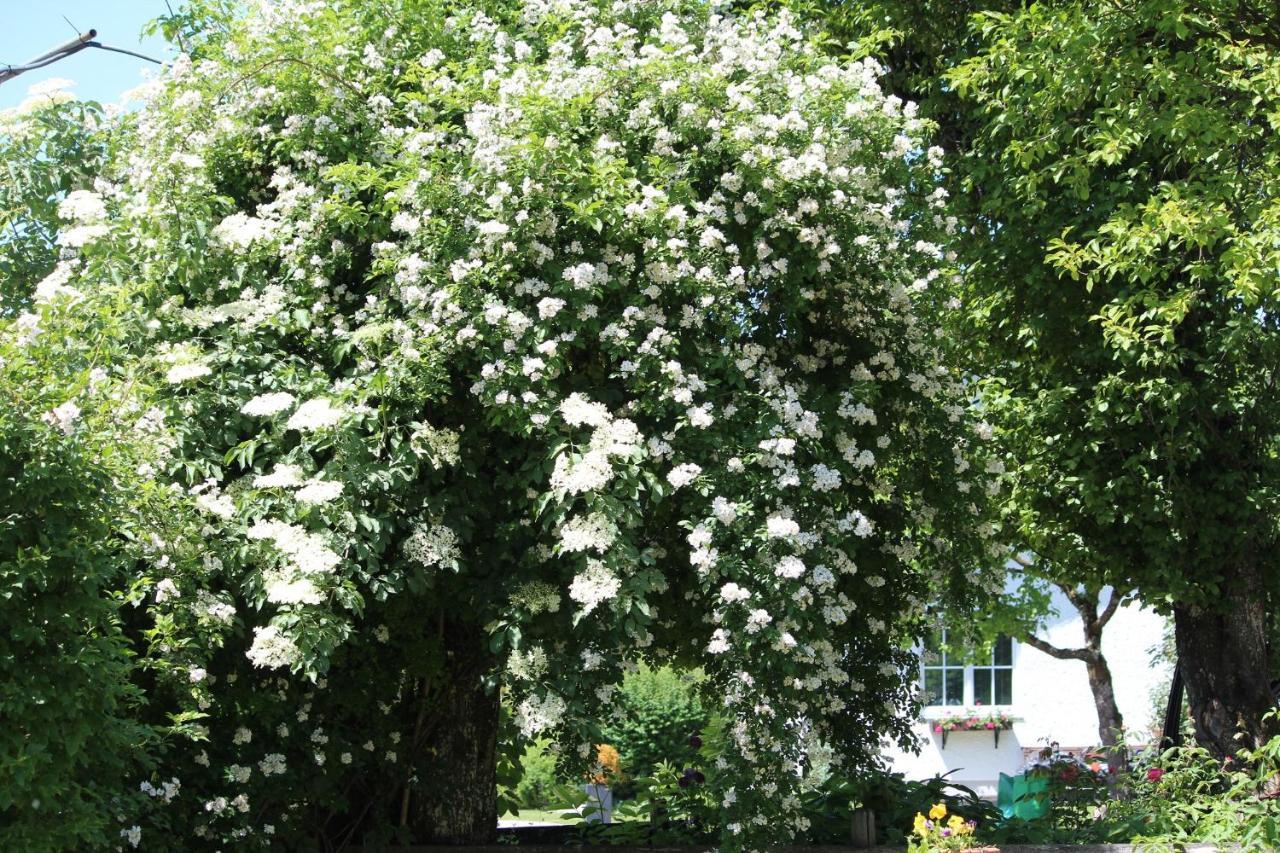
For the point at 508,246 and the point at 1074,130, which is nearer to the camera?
the point at 508,246

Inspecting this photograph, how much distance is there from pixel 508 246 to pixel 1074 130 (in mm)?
4113

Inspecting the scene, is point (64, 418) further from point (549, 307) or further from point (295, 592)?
point (549, 307)

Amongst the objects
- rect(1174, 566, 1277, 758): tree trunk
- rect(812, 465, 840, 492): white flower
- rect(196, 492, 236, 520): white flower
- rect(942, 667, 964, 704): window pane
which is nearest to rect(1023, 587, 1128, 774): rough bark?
rect(942, 667, 964, 704): window pane

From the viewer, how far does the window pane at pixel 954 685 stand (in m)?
18.4

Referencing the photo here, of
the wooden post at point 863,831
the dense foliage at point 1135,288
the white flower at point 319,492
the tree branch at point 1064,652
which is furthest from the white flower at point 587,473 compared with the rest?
the tree branch at point 1064,652

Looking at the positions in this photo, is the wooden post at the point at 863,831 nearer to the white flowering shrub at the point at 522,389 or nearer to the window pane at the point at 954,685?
the white flowering shrub at the point at 522,389

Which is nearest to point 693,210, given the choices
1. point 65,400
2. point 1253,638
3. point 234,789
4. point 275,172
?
point 275,172

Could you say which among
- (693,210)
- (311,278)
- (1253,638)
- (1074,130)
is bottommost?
(1253,638)

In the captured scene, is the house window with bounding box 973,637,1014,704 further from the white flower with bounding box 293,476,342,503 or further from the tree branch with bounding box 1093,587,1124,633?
the white flower with bounding box 293,476,342,503

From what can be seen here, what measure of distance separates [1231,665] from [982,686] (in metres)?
11.0

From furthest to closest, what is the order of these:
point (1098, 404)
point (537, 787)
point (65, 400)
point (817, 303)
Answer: point (537, 787) → point (1098, 404) → point (817, 303) → point (65, 400)

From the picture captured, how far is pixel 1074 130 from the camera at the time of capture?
753cm

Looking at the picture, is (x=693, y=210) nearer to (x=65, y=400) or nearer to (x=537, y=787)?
(x=65, y=400)

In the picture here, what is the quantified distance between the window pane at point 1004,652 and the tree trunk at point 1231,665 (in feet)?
35.4
